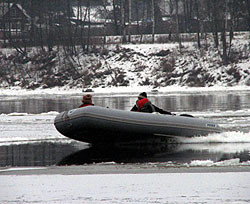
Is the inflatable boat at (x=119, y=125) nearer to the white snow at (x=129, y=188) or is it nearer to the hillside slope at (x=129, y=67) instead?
the white snow at (x=129, y=188)

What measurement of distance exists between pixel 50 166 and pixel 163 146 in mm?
3622

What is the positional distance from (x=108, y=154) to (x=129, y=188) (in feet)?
12.8

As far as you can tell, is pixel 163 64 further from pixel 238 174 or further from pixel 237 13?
pixel 238 174

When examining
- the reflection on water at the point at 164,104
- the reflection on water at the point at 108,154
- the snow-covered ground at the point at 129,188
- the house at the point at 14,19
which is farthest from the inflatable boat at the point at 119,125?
the house at the point at 14,19

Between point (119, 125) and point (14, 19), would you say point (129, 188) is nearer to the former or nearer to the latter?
point (119, 125)

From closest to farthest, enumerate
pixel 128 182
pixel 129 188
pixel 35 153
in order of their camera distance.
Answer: pixel 129 188 < pixel 128 182 < pixel 35 153

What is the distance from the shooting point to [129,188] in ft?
28.7

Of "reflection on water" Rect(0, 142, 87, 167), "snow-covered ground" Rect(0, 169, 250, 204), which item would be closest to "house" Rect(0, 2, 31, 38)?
"reflection on water" Rect(0, 142, 87, 167)

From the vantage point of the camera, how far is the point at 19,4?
225ft

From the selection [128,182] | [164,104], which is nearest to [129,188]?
[128,182]

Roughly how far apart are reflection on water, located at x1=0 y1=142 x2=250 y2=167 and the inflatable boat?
301mm

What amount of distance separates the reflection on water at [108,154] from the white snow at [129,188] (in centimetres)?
161

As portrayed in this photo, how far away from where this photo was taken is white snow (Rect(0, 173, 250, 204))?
800 centimetres

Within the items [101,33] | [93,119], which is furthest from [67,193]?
[101,33]
